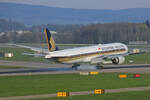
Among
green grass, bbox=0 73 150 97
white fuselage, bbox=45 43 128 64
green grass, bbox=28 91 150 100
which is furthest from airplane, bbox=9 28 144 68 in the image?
green grass, bbox=28 91 150 100

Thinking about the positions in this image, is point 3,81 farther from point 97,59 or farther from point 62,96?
point 97,59

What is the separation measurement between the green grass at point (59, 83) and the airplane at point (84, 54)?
908cm

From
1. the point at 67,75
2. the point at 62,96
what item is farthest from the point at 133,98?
the point at 67,75

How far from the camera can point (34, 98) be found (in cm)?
4378

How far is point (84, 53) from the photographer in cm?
8012

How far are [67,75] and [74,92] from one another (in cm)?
2001

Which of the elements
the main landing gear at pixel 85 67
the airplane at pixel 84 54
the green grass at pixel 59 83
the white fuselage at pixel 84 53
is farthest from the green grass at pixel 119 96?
the main landing gear at pixel 85 67

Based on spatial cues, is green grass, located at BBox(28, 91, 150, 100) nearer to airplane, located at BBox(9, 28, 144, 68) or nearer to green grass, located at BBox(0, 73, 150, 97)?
green grass, located at BBox(0, 73, 150, 97)

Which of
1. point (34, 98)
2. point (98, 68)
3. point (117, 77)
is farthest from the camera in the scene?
point (98, 68)

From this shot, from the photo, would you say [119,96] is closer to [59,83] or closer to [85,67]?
[59,83]

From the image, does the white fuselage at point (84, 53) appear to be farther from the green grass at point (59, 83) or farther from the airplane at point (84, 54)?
the green grass at point (59, 83)

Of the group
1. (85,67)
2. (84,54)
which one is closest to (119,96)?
(84,54)

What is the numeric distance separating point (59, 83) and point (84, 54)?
23.4 meters

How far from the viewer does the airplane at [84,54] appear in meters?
76.9
